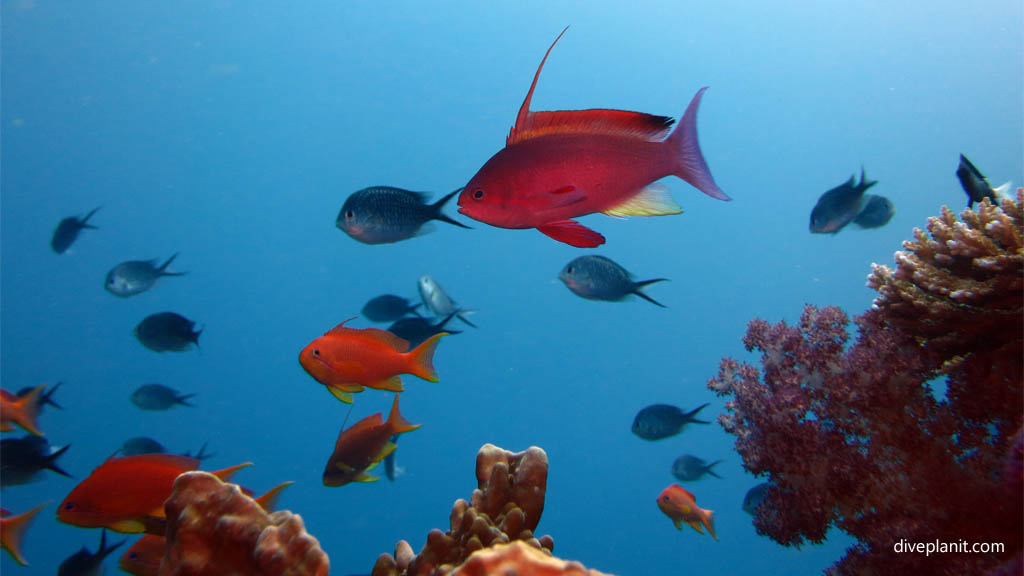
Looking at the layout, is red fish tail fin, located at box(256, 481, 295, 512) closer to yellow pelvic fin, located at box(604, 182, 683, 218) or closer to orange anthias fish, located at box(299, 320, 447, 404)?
orange anthias fish, located at box(299, 320, 447, 404)

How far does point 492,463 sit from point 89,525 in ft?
7.58

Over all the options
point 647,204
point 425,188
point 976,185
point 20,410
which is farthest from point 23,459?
point 425,188

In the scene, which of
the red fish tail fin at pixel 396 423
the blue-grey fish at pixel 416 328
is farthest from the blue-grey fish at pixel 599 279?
the red fish tail fin at pixel 396 423

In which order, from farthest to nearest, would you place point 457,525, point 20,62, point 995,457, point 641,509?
point 641,509
point 20,62
point 995,457
point 457,525

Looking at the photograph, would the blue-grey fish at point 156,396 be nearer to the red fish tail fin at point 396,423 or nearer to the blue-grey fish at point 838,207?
the red fish tail fin at point 396,423

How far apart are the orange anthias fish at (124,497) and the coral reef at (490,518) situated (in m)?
1.28

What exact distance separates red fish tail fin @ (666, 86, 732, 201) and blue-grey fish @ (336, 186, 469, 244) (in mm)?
2876

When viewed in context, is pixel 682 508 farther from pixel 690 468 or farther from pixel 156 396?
pixel 156 396

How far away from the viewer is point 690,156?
205 cm

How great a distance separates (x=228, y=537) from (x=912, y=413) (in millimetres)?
3160

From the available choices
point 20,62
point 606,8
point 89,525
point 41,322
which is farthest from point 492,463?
point 41,322

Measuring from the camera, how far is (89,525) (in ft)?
8.92

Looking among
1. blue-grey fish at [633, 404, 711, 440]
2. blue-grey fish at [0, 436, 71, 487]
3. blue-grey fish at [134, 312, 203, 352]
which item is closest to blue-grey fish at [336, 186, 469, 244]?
blue-grey fish at [134, 312, 203, 352]

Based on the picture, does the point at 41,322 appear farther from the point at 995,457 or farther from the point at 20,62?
the point at 995,457
